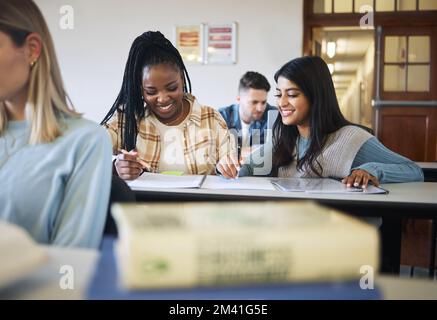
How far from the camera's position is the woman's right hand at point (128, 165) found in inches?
29.5

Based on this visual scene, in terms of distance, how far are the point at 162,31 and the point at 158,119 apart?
0.53 feet

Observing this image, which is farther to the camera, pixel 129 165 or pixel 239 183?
pixel 239 183

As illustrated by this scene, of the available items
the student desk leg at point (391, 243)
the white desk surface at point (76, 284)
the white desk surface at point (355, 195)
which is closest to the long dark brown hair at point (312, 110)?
the white desk surface at point (355, 195)

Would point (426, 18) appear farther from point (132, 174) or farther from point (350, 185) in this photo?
point (132, 174)

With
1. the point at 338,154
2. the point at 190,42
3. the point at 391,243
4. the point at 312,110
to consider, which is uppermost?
the point at 190,42

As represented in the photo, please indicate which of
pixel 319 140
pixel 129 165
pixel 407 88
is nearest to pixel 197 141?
pixel 129 165

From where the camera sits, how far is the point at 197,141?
34.9 inches

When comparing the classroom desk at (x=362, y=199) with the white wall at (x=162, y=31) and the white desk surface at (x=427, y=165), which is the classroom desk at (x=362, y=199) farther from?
the white wall at (x=162, y=31)

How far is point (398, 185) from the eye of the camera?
3.82 ft

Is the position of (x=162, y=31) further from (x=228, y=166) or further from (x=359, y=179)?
(x=359, y=179)

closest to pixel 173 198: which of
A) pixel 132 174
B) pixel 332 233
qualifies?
pixel 132 174

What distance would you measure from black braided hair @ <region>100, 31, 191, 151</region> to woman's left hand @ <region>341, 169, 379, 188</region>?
0.45 m

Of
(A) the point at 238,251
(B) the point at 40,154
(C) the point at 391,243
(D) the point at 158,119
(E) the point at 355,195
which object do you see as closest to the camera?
(A) the point at 238,251

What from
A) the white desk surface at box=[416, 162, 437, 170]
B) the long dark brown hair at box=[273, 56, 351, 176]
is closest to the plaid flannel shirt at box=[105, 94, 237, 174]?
the long dark brown hair at box=[273, 56, 351, 176]
